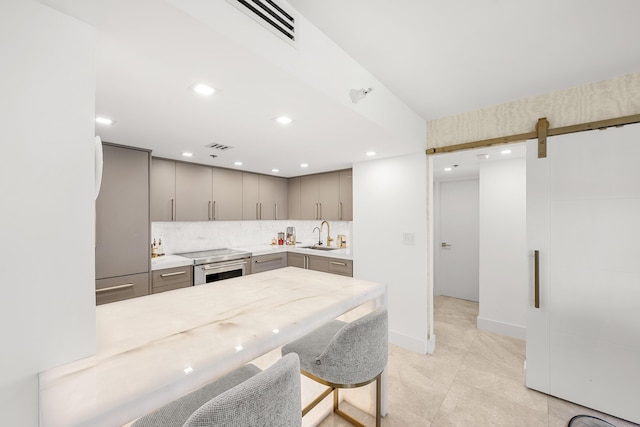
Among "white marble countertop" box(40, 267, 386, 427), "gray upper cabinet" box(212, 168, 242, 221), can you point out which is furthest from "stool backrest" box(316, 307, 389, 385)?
"gray upper cabinet" box(212, 168, 242, 221)

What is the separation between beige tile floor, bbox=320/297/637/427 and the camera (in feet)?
6.28

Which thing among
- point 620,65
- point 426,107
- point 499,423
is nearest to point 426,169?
point 426,107

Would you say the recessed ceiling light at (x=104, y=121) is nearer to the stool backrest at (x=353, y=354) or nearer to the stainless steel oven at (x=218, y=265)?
the stainless steel oven at (x=218, y=265)

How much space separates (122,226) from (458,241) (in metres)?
4.86

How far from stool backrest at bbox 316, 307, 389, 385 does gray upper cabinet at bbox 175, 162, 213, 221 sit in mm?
2823

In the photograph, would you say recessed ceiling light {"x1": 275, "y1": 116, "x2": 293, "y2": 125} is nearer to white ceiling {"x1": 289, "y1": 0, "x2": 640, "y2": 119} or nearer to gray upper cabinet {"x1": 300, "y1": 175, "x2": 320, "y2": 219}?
white ceiling {"x1": 289, "y1": 0, "x2": 640, "y2": 119}

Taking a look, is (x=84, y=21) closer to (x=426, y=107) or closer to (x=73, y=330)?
(x=73, y=330)

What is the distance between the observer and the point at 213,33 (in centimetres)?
101

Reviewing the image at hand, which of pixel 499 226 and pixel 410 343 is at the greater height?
pixel 499 226

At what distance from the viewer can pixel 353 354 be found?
1.32 metres

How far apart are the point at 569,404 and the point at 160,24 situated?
3520 mm

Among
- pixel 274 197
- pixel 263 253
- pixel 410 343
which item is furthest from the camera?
pixel 274 197

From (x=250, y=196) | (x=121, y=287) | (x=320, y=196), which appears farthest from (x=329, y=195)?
(x=121, y=287)

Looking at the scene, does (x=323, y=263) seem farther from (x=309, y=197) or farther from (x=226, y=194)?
(x=226, y=194)
